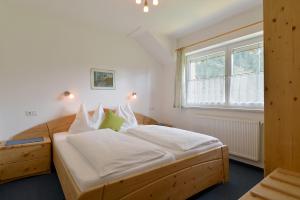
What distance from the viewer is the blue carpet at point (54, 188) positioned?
1997mm

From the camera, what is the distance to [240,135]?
2812 millimetres

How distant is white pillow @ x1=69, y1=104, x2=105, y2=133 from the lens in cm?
289

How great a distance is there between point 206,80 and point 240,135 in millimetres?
1250

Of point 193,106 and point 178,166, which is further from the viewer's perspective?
point 193,106

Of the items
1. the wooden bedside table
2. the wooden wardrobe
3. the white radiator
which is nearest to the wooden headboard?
the wooden bedside table

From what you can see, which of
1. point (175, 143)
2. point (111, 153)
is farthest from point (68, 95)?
point (175, 143)

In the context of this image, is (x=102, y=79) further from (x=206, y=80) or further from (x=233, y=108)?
(x=233, y=108)

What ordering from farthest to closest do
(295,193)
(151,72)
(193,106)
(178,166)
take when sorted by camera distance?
(151,72) → (193,106) → (178,166) → (295,193)

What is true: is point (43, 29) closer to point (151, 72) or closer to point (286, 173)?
point (151, 72)

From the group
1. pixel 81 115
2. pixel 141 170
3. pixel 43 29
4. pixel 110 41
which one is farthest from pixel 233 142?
pixel 43 29

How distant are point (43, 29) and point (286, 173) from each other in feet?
11.9

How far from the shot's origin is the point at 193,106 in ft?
12.1

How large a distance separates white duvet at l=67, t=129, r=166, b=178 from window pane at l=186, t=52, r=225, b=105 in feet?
6.60

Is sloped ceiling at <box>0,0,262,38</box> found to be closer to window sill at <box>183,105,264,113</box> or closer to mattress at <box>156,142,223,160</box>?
window sill at <box>183,105,264,113</box>
